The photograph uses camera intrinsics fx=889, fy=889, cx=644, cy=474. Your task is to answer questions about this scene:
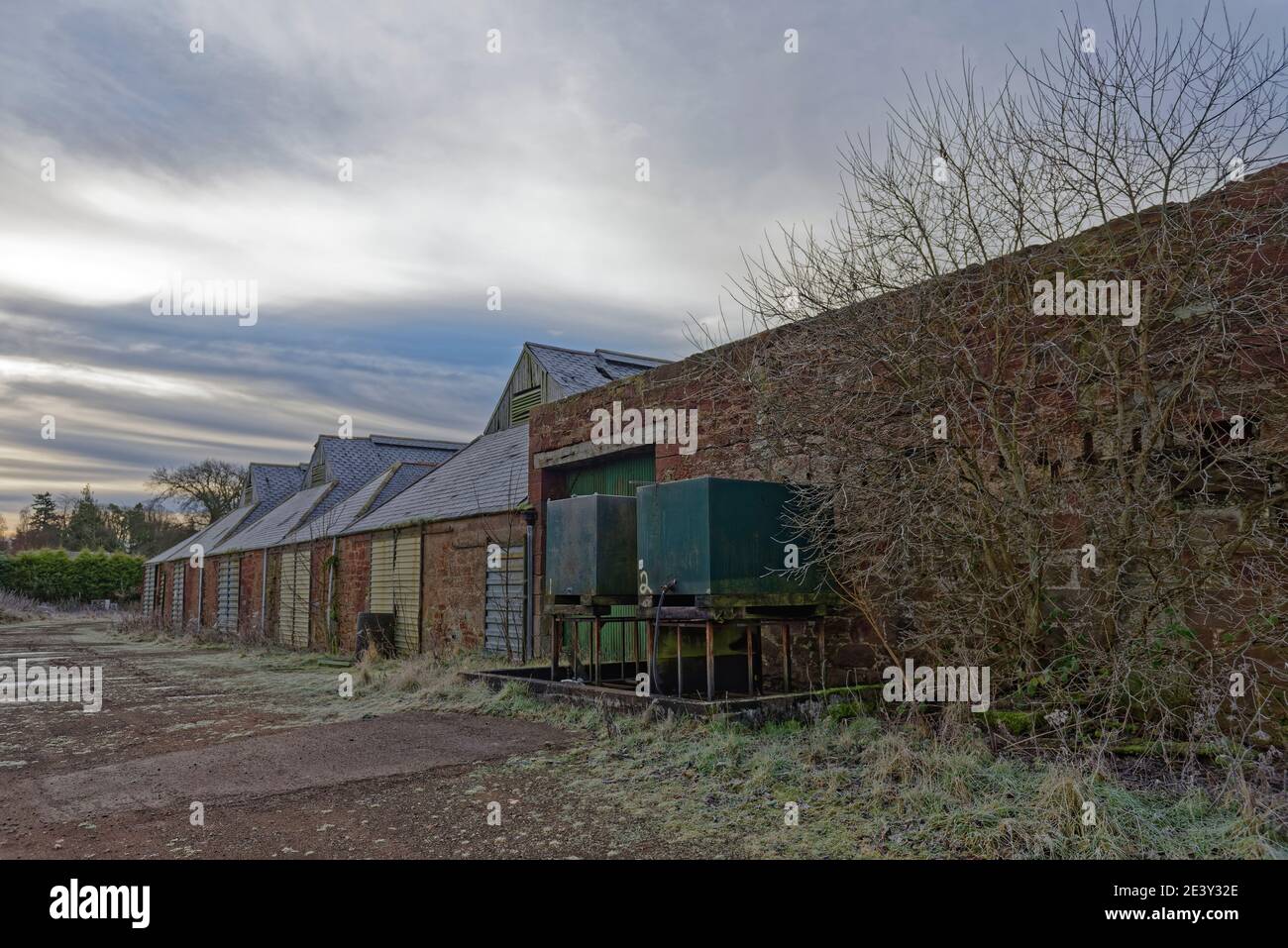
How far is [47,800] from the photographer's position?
19.7ft

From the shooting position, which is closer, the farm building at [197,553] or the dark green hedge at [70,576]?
the farm building at [197,553]

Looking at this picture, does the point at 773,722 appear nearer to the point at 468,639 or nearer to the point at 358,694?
the point at 358,694

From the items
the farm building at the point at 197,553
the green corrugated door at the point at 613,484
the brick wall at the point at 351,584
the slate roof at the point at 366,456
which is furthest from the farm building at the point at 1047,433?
the farm building at the point at 197,553

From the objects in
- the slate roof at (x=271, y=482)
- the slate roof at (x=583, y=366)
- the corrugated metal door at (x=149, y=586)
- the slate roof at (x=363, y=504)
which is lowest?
the corrugated metal door at (x=149, y=586)

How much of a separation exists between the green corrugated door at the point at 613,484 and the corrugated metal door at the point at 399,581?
4.85 m

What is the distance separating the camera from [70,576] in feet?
141

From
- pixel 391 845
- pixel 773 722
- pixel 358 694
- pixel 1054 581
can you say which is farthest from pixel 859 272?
pixel 358 694

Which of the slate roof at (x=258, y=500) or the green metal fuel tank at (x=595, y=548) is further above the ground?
the slate roof at (x=258, y=500)

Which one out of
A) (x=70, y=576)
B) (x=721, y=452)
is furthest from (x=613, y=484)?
(x=70, y=576)

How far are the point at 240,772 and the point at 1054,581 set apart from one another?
20.8ft

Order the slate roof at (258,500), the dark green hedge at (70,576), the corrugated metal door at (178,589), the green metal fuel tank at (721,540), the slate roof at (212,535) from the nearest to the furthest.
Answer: the green metal fuel tank at (721,540) → the corrugated metal door at (178,589) → the slate roof at (212,535) → the slate roof at (258,500) → the dark green hedge at (70,576)

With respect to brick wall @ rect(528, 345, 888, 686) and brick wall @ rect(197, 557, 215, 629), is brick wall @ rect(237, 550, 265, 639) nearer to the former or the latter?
brick wall @ rect(197, 557, 215, 629)

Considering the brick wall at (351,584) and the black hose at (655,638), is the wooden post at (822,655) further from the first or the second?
→ the brick wall at (351,584)

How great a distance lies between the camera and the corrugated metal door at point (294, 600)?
2212cm
